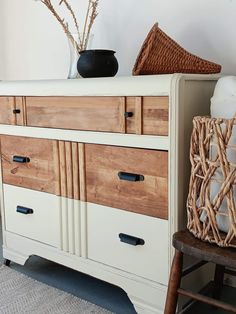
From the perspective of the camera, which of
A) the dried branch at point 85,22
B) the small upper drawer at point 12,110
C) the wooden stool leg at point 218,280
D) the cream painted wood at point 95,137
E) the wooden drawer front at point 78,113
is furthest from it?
the dried branch at point 85,22

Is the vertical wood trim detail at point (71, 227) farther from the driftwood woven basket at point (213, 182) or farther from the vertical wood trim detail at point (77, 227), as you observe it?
the driftwood woven basket at point (213, 182)

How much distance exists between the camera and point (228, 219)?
129 centimetres

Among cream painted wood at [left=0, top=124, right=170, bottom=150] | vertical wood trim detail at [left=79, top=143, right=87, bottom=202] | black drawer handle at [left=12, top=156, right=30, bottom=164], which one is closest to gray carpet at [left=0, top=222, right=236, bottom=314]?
vertical wood trim detail at [left=79, top=143, right=87, bottom=202]

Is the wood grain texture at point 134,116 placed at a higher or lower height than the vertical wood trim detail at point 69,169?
higher

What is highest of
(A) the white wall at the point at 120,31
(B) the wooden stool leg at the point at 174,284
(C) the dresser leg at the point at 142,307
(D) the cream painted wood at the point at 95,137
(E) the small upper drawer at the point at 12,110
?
(A) the white wall at the point at 120,31

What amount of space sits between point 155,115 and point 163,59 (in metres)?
0.28

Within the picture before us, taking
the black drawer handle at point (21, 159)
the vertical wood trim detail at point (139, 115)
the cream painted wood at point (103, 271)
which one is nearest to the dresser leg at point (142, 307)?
the cream painted wood at point (103, 271)

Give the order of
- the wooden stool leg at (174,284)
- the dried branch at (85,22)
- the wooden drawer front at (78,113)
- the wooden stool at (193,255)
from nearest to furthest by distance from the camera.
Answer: the wooden stool at (193,255) < the wooden stool leg at (174,284) < the wooden drawer front at (78,113) < the dried branch at (85,22)

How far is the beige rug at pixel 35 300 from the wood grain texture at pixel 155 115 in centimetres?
80

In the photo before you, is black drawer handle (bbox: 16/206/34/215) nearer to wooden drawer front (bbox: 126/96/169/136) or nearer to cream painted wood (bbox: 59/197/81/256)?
cream painted wood (bbox: 59/197/81/256)

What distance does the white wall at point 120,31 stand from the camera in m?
1.83

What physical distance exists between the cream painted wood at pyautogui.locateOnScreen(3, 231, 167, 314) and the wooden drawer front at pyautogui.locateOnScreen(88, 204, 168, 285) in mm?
30

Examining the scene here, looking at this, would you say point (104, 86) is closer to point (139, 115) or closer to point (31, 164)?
point (139, 115)

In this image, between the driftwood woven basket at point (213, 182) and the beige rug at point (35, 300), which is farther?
the beige rug at point (35, 300)
